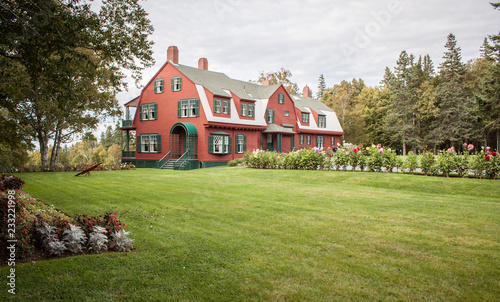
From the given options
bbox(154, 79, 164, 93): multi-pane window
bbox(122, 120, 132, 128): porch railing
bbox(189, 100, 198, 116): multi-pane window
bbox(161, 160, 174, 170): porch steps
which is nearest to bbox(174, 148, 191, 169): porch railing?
bbox(161, 160, 174, 170): porch steps

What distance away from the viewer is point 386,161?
14008 mm

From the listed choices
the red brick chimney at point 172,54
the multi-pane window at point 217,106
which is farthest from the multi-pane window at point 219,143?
the red brick chimney at point 172,54

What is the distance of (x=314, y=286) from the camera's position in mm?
3428

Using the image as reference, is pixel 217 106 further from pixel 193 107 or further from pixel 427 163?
pixel 427 163

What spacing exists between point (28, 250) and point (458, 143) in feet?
176

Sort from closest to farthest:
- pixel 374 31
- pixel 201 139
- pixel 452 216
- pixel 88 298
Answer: pixel 88 298 < pixel 452 216 < pixel 374 31 < pixel 201 139

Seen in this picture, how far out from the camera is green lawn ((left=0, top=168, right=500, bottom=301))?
3.31 m

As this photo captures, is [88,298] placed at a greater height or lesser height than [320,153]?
lesser

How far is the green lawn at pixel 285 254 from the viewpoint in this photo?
3.31 meters

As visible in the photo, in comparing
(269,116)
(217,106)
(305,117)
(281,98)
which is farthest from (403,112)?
(217,106)

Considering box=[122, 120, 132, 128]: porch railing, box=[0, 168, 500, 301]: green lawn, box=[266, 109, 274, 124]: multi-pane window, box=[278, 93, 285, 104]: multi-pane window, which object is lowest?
box=[0, 168, 500, 301]: green lawn

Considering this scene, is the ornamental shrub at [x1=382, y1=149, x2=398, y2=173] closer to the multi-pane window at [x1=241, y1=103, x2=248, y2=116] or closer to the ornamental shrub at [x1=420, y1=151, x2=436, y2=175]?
the ornamental shrub at [x1=420, y1=151, x2=436, y2=175]

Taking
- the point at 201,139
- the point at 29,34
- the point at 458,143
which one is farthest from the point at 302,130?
the point at 29,34

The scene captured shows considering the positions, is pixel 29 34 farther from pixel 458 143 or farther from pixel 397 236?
pixel 458 143
